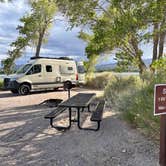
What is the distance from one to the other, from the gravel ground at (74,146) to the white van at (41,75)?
8.50 meters

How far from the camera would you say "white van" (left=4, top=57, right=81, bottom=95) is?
15523 millimetres

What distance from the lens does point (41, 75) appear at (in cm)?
1638

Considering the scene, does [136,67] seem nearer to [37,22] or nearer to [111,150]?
[111,150]

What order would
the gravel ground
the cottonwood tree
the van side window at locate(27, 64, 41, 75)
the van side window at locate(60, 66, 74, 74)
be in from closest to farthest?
the gravel ground < the cottonwood tree < the van side window at locate(27, 64, 41, 75) < the van side window at locate(60, 66, 74, 74)

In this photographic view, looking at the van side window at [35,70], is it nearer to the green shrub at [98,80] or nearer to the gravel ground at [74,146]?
the green shrub at [98,80]

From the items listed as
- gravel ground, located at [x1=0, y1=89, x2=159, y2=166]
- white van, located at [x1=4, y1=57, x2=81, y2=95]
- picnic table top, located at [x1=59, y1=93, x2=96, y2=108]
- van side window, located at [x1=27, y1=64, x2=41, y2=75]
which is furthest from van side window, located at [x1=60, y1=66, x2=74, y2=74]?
gravel ground, located at [x1=0, y1=89, x2=159, y2=166]

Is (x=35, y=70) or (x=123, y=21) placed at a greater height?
(x=123, y=21)

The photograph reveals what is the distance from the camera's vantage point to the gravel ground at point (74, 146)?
14.2 ft

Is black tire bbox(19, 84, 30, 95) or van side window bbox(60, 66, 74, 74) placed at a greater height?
van side window bbox(60, 66, 74, 74)

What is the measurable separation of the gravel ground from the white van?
8500mm

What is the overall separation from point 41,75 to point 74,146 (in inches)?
458

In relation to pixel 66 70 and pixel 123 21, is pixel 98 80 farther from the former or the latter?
pixel 123 21

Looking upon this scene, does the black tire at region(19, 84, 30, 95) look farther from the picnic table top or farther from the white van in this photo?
the picnic table top

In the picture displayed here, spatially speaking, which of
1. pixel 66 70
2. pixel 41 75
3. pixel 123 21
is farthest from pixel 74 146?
pixel 66 70
